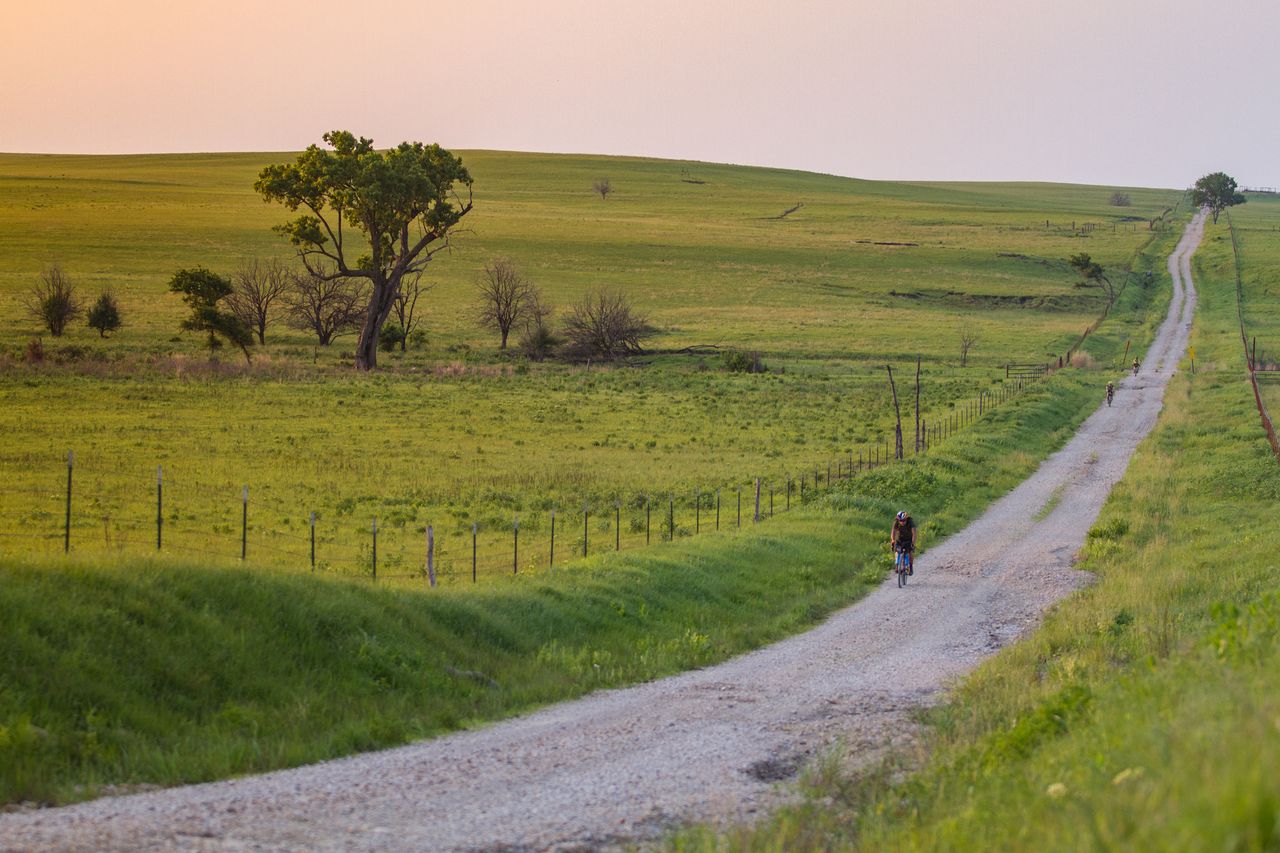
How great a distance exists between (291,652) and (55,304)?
75.0 m

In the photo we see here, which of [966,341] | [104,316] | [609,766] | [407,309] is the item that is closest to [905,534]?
[609,766]

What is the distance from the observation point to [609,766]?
12102mm

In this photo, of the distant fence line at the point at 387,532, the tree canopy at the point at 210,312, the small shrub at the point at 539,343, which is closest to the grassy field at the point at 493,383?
the distant fence line at the point at 387,532

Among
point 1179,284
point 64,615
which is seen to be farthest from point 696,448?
point 1179,284

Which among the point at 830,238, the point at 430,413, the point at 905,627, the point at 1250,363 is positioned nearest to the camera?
the point at 905,627

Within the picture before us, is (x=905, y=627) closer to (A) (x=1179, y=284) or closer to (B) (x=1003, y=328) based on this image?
(B) (x=1003, y=328)

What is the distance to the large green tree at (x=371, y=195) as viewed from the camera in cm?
7275

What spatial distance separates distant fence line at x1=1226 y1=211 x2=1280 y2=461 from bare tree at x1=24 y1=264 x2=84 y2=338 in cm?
6923

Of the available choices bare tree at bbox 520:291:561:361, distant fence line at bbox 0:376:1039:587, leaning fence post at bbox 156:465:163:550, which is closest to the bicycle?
distant fence line at bbox 0:376:1039:587

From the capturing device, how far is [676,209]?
7244 inches

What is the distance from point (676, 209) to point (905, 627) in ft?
549

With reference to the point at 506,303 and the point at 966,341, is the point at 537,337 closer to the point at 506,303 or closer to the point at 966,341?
the point at 506,303

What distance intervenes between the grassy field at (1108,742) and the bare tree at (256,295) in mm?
71651

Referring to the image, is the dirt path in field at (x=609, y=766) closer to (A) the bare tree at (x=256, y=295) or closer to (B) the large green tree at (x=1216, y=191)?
(A) the bare tree at (x=256, y=295)
